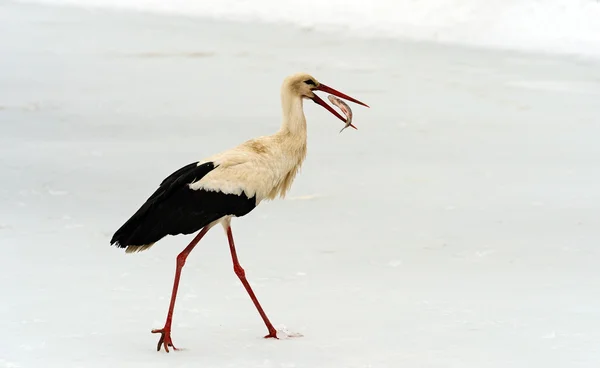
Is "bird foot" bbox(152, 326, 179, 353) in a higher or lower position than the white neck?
lower

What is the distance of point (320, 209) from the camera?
8.05 m

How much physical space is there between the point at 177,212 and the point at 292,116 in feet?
2.47

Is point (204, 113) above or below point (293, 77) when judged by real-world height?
below

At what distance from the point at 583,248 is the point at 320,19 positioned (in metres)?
11.1

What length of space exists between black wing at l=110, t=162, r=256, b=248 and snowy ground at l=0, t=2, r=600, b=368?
50 cm

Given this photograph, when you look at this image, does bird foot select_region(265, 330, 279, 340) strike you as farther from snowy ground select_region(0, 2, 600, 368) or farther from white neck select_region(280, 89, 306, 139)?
white neck select_region(280, 89, 306, 139)

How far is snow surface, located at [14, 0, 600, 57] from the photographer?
15.8 meters

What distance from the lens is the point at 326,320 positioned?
Result: 5578mm

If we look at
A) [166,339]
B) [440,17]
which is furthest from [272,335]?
[440,17]

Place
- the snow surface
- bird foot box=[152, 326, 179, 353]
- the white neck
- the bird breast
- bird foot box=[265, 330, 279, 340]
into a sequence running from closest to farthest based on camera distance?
bird foot box=[152, 326, 179, 353]
the bird breast
bird foot box=[265, 330, 279, 340]
the white neck
the snow surface

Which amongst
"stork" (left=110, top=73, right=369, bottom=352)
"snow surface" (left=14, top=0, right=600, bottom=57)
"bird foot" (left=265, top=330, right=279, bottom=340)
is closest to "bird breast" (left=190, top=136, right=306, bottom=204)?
"stork" (left=110, top=73, right=369, bottom=352)

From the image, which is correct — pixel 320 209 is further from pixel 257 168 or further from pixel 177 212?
pixel 177 212

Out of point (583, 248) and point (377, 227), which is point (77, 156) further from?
point (583, 248)

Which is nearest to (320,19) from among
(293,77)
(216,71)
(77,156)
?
(216,71)
